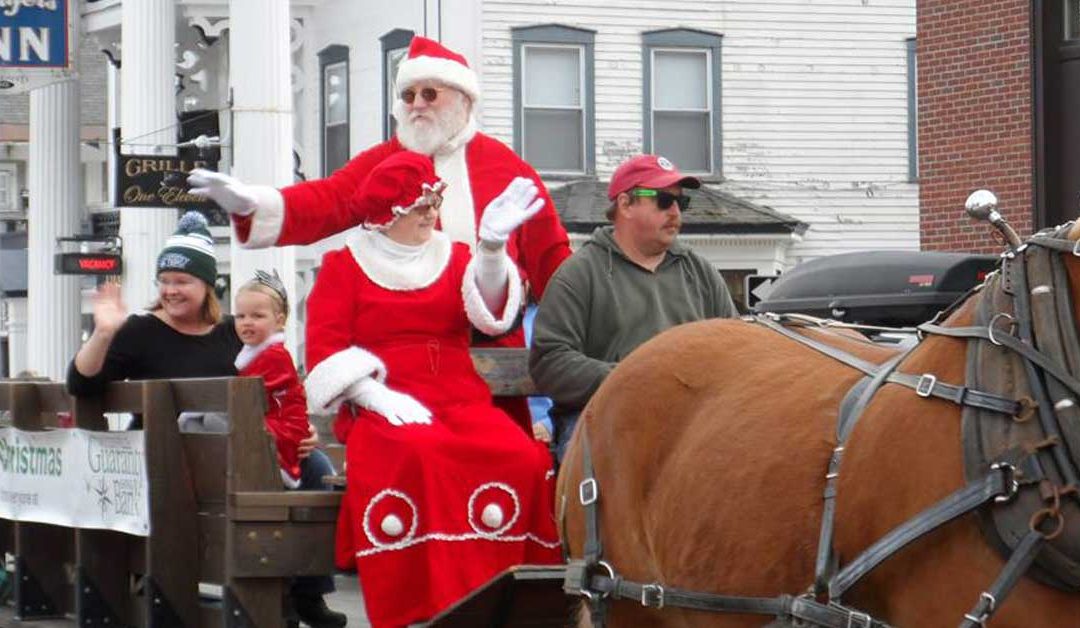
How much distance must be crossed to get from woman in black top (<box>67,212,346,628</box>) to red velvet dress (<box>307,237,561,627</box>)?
1.17 meters

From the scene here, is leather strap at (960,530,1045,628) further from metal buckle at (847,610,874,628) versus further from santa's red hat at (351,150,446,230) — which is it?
santa's red hat at (351,150,446,230)

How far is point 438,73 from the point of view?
7.20 metres

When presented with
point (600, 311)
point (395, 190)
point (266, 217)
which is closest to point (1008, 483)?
point (600, 311)

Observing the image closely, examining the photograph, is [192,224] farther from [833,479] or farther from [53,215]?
[53,215]

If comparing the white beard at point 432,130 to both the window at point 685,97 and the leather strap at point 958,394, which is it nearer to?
the leather strap at point 958,394

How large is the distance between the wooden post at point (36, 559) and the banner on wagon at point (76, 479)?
89 mm

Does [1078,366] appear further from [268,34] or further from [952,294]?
[268,34]

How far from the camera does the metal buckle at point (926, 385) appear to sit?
398 cm

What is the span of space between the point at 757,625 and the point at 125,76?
17954 millimetres

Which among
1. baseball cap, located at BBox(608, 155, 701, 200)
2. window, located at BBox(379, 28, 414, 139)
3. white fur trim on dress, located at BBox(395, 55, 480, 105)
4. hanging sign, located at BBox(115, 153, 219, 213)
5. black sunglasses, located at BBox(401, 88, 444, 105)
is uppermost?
→ window, located at BBox(379, 28, 414, 139)

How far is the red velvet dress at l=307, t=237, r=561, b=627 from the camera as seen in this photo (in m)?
6.07

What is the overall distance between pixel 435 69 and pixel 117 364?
5.72 ft

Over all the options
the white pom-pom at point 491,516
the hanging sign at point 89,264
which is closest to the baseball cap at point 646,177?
the white pom-pom at point 491,516

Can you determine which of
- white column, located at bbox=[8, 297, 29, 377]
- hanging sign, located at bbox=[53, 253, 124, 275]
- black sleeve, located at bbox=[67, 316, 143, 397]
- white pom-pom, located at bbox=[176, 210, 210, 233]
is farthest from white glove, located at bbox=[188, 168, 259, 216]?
white column, located at bbox=[8, 297, 29, 377]
